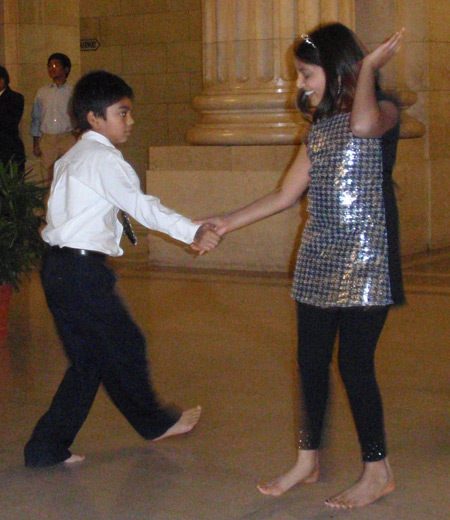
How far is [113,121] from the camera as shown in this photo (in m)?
3.98

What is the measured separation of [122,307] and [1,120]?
7.03 metres

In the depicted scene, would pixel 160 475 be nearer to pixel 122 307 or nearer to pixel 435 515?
pixel 122 307

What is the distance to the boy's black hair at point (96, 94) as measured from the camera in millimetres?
3963

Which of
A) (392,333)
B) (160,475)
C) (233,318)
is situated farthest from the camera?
(233,318)

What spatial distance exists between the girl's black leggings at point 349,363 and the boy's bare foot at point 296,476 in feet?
0.42

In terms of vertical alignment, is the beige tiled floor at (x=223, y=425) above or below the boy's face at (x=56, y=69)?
below

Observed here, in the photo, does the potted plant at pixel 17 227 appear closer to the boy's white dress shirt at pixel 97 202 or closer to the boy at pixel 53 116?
the boy's white dress shirt at pixel 97 202

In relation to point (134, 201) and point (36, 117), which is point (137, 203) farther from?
point (36, 117)

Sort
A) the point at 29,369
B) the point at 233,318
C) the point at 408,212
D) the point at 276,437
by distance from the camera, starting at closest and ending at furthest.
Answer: the point at 276,437 → the point at 29,369 → the point at 233,318 → the point at 408,212

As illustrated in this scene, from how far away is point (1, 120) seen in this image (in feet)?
Answer: 34.4

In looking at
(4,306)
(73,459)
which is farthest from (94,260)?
(4,306)

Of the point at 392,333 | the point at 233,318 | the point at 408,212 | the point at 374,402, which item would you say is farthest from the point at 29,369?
the point at 408,212

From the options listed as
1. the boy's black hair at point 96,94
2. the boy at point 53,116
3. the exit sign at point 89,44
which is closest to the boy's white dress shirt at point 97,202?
the boy's black hair at point 96,94

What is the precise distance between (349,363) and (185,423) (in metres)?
1.16
